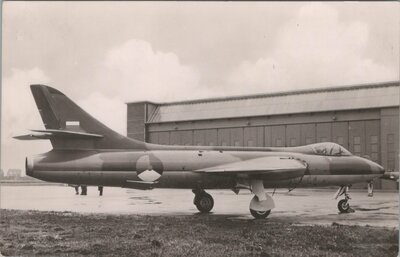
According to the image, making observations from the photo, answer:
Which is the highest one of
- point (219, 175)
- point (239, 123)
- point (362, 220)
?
point (239, 123)

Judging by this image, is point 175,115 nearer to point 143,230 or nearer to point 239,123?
point 239,123

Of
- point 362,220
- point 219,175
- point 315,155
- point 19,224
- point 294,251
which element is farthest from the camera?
point 315,155

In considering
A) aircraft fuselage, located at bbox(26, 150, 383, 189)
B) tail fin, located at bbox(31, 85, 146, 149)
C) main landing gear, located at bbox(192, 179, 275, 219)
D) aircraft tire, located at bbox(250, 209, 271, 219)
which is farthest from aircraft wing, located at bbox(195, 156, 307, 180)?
tail fin, located at bbox(31, 85, 146, 149)

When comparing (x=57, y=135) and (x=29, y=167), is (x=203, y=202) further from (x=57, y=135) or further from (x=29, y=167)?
(x=29, y=167)

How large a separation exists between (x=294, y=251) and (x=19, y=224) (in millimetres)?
7837

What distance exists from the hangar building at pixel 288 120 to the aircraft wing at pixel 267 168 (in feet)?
56.5

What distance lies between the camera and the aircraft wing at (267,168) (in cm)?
1274

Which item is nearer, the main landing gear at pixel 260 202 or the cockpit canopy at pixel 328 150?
the main landing gear at pixel 260 202

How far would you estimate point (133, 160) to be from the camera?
1298 centimetres

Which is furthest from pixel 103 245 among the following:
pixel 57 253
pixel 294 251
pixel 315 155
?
pixel 315 155

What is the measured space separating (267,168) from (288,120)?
23.6 m

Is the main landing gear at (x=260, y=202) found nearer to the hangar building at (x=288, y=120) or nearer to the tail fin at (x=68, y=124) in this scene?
the tail fin at (x=68, y=124)

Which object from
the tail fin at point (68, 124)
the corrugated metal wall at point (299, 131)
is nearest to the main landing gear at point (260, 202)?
the tail fin at point (68, 124)

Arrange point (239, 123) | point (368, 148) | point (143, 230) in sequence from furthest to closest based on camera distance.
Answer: point (239, 123) → point (368, 148) → point (143, 230)
